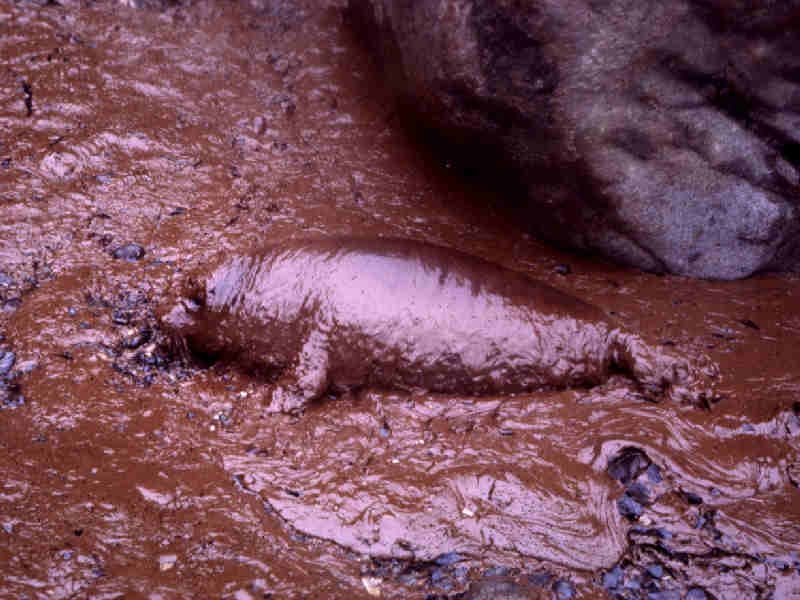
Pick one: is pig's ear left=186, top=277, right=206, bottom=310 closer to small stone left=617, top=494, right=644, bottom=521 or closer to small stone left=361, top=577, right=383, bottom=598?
small stone left=361, top=577, right=383, bottom=598

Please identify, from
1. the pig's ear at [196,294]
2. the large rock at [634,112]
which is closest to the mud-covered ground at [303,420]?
the pig's ear at [196,294]

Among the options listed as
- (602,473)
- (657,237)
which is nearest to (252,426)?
(602,473)

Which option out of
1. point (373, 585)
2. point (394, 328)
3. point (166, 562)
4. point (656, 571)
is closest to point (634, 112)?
point (394, 328)

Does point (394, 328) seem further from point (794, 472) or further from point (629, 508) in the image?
point (794, 472)

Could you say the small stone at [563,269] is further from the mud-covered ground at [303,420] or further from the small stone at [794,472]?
the small stone at [794,472]

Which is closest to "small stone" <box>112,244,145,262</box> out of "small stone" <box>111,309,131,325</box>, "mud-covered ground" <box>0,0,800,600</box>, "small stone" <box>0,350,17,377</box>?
"mud-covered ground" <box>0,0,800,600</box>

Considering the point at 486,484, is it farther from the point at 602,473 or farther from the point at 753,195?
the point at 753,195
